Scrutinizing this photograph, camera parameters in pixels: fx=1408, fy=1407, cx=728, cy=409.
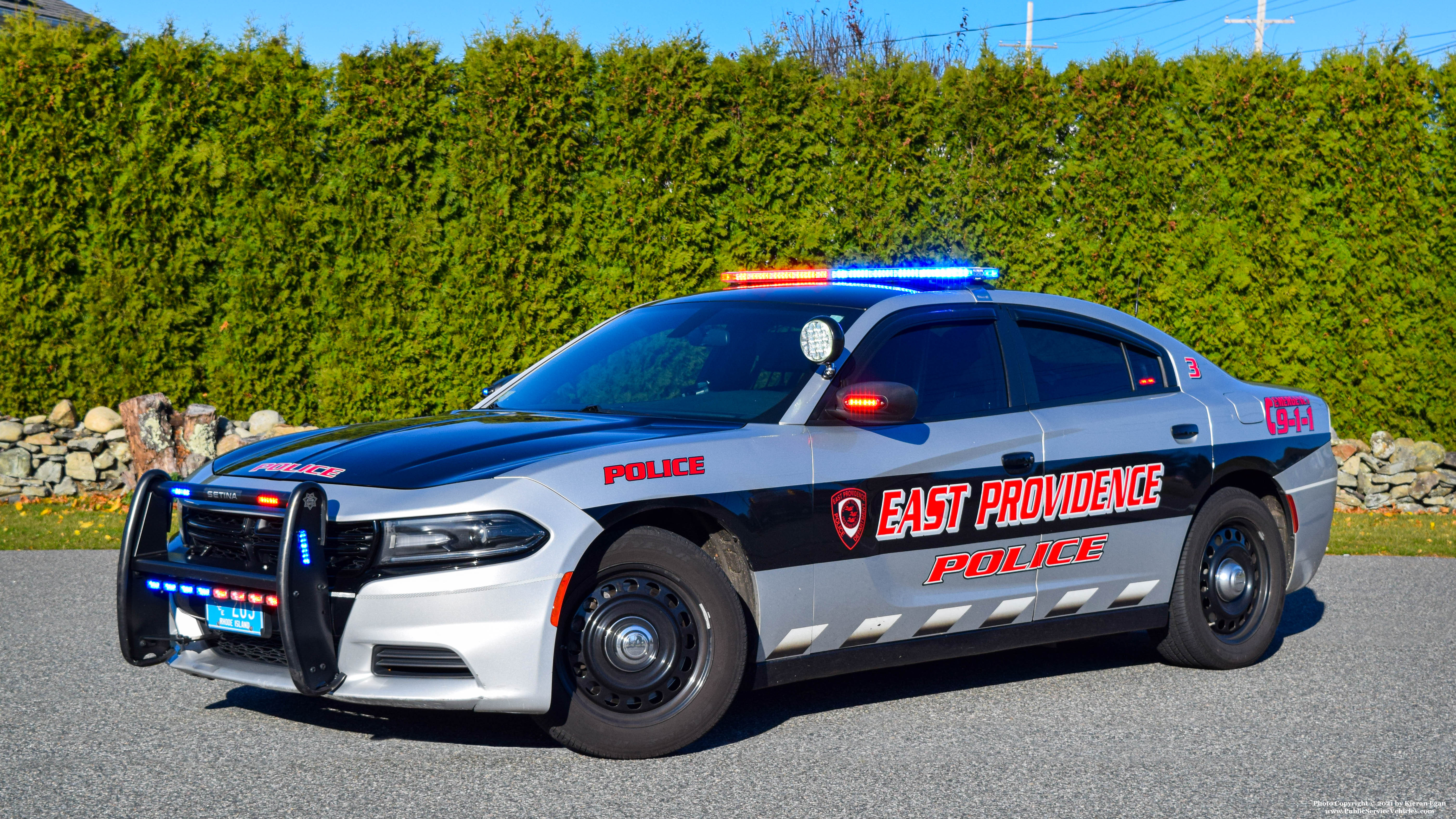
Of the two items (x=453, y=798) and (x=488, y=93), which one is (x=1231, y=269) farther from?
(x=453, y=798)

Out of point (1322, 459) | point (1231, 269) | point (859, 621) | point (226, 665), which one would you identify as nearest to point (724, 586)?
point (859, 621)

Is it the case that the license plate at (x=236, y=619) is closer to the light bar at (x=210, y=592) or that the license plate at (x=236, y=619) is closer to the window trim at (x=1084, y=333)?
the light bar at (x=210, y=592)

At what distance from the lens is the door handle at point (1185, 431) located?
20.4 feet

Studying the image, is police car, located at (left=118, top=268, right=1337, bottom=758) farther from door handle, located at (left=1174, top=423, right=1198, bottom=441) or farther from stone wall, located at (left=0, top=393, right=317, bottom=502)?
stone wall, located at (left=0, top=393, right=317, bottom=502)

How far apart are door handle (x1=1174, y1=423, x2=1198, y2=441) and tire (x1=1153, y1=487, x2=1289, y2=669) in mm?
347

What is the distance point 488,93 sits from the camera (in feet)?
38.4

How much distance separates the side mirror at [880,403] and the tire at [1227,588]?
6.37 ft

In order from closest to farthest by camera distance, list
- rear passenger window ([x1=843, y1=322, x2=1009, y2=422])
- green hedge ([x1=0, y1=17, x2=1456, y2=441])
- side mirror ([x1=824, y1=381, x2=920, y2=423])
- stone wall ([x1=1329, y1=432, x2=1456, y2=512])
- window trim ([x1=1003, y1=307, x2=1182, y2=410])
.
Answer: side mirror ([x1=824, y1=381, x2=920, y2=423])
rear passenger window ([x1=843, y1=322, x2=1009, y2=422])
window trim ([x1=1003, y1=307, x2=1182, y2=410])
green hedge ([x1=0, y1=17, x2=1456, y2=441])
stone wall ([x1=1329, y1=432, x2=1456, y2=512])

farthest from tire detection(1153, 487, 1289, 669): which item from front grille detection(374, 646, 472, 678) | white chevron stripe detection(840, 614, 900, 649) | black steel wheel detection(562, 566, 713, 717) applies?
front grille detection(374, 646, 472, 678)

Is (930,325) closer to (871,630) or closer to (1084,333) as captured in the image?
(1084,333)

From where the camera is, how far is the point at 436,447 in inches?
191

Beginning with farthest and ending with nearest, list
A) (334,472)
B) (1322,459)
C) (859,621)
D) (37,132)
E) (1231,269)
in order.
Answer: (1231,269), (37,132), (1322,459), (859,621), (334,472)

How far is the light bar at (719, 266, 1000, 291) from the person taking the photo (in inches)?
247

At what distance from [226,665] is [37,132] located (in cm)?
837
